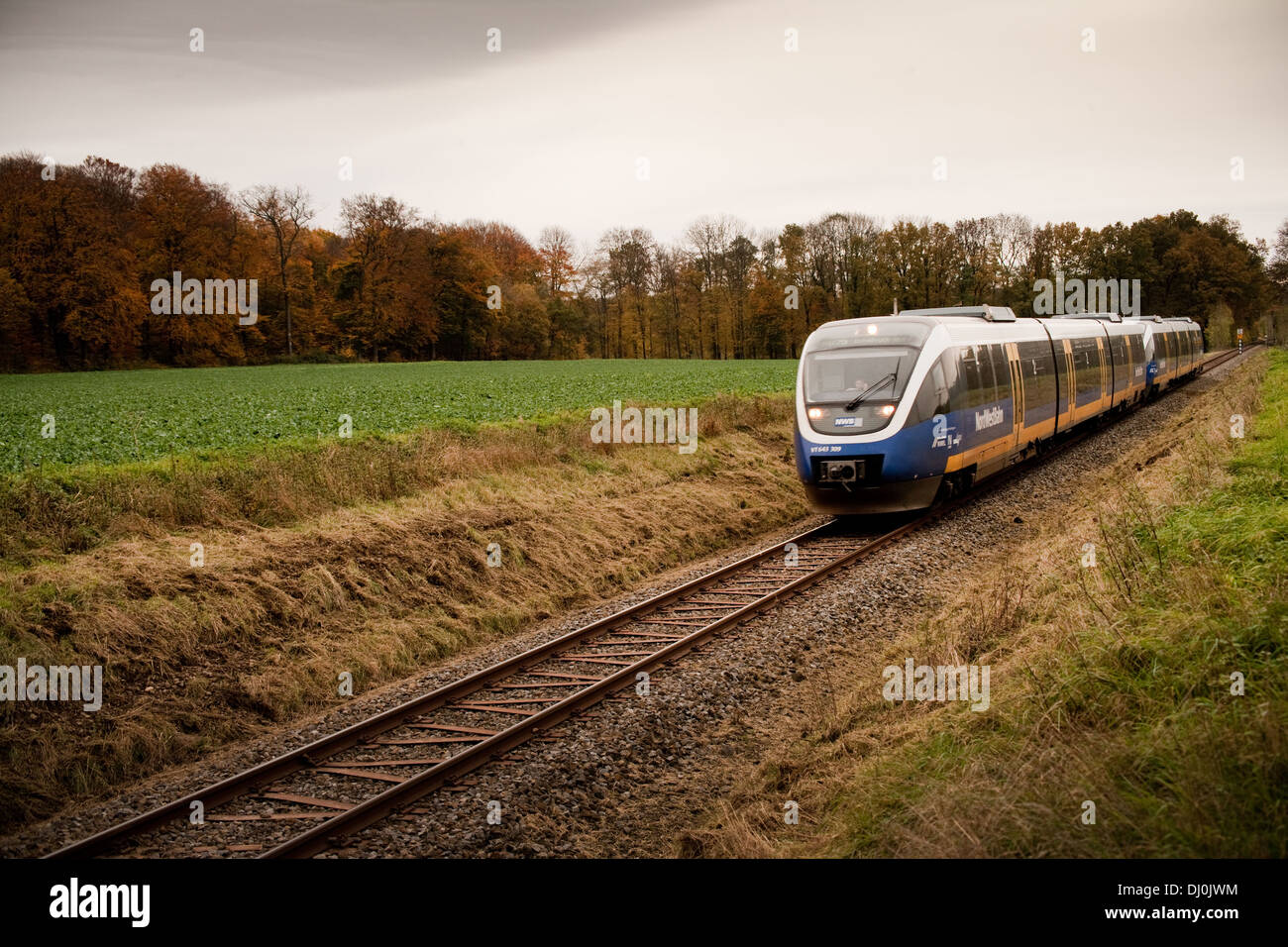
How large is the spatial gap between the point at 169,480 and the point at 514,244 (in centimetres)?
8465

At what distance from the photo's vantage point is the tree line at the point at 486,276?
5191cm

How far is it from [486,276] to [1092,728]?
3027 inches

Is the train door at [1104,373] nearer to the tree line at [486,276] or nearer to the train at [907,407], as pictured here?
the train at [907,407]

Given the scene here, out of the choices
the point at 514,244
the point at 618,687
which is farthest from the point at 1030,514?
the point at 514,244

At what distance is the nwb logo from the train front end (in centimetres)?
4825

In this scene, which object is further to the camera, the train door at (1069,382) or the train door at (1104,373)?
the train door at (1104,373)

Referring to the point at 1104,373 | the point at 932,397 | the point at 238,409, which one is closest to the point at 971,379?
the point at 932,397

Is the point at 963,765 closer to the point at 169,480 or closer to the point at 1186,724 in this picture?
the point at 1186,724

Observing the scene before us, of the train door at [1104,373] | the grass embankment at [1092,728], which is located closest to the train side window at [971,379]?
the grass embankment at [1092,728]

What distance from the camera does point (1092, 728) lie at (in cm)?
523

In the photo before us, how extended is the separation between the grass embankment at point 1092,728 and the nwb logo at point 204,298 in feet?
179

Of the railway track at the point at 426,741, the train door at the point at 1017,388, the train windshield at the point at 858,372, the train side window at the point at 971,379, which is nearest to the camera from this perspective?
the railway track at the point at 426,741

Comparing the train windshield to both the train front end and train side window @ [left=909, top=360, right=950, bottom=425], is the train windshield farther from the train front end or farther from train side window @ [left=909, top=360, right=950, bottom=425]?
train side window @ [left=909, top=360, right=950, bottom=425]

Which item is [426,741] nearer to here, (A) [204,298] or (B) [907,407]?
(B) [907,407]
